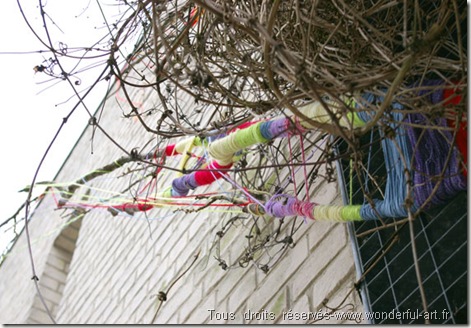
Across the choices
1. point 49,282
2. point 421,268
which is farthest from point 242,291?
point 49,282

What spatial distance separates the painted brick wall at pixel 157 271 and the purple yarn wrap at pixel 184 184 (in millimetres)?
337

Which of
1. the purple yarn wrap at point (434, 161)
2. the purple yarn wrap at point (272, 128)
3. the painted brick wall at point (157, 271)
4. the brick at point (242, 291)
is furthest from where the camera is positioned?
the brick at point (242, 291)

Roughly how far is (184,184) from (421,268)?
770mm

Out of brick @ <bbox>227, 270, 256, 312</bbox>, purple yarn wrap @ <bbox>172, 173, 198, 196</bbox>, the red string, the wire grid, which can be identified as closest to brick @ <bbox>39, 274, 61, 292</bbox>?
brick @ <bbox>227, 270, 256, 312</bbox>

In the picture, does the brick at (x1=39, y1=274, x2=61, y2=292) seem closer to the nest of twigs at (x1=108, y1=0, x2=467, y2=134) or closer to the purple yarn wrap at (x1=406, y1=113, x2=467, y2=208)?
the nest of twigs at (x1=108, y1=0, x2=467, y2=134)

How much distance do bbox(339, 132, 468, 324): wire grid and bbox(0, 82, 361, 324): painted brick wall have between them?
89 mm

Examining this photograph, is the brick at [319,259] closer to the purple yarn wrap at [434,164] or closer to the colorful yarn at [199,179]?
the colorful yarn at [199,179]

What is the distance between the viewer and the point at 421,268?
1615mm

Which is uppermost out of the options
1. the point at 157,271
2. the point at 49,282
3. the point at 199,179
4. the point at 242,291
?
the point at 49,282

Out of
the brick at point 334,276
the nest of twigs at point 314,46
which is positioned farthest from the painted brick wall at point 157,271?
the nest of twigs at point 314,46

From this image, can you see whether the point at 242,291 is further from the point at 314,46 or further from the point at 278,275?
the point at 314,46

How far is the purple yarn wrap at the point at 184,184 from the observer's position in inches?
82.4

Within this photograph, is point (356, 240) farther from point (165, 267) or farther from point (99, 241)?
point (99, 241)

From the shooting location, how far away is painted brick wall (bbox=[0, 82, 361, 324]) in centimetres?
200
